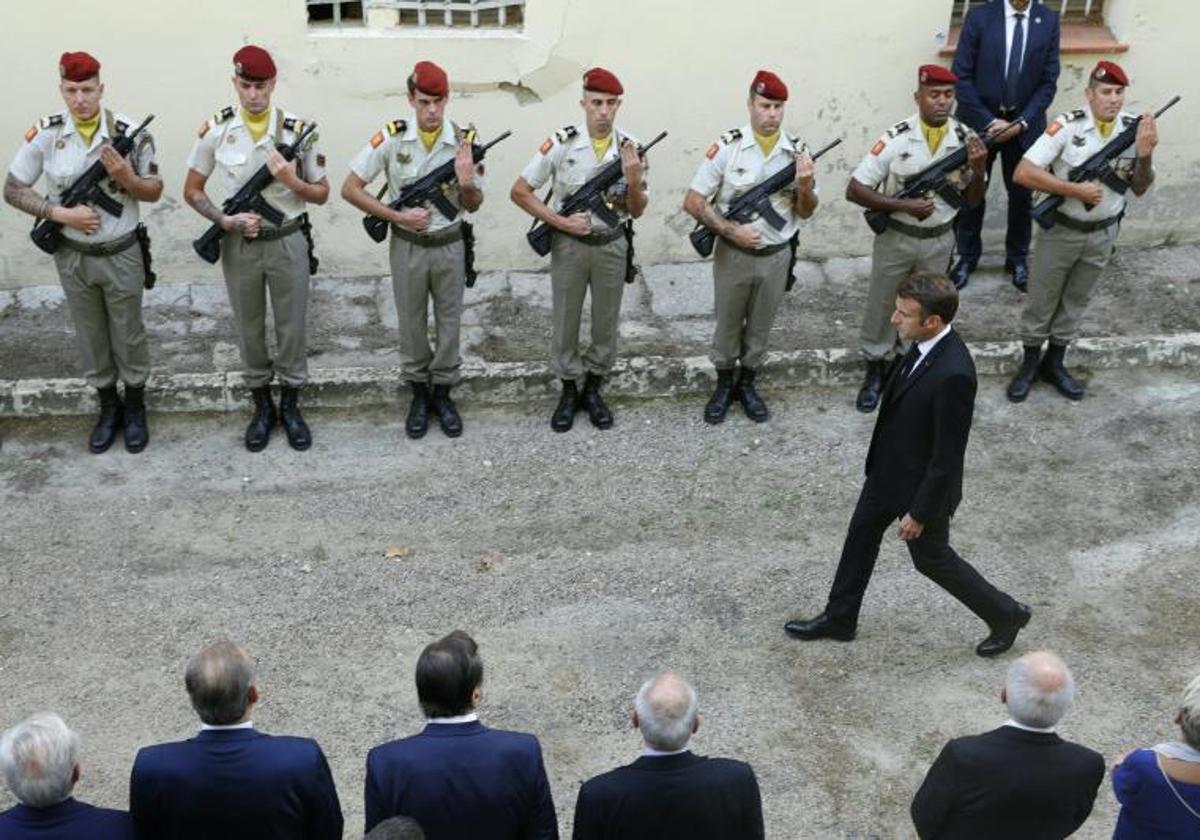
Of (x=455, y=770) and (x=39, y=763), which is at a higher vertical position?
(x=39, y=763)

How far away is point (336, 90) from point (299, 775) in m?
5.14

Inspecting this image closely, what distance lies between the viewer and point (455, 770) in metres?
3.70

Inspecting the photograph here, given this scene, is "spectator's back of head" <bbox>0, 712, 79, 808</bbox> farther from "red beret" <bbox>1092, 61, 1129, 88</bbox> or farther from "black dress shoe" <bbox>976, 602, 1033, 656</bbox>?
"red beret" <bbox>1092, 61, 1129, 88</bbox>

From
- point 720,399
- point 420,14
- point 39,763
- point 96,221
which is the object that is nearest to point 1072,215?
point 720,399

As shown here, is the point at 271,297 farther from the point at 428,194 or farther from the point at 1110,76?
the point at 1110,76

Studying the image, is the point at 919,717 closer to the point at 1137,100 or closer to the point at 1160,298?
the point at 1160,298

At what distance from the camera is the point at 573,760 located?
5254 millimetres

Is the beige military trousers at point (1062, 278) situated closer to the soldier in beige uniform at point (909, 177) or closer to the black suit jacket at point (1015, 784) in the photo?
the soldier in beige uniform at point (909, 177)

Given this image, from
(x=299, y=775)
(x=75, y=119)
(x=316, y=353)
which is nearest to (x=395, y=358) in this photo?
(x=316, y=353)

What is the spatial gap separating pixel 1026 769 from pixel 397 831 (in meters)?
1.65

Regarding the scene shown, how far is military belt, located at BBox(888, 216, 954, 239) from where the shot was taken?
23.5 ft

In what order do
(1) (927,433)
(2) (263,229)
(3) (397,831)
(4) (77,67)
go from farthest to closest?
1. (2) (263,229)
2. (4) (77,67)
3. (1) (927,433)
4. (3) (397,831)

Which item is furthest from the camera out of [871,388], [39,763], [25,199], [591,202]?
[871,388]

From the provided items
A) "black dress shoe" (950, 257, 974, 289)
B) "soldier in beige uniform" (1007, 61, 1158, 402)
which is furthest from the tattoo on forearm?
"black dress shoe" (950, 257, 974, 289)
